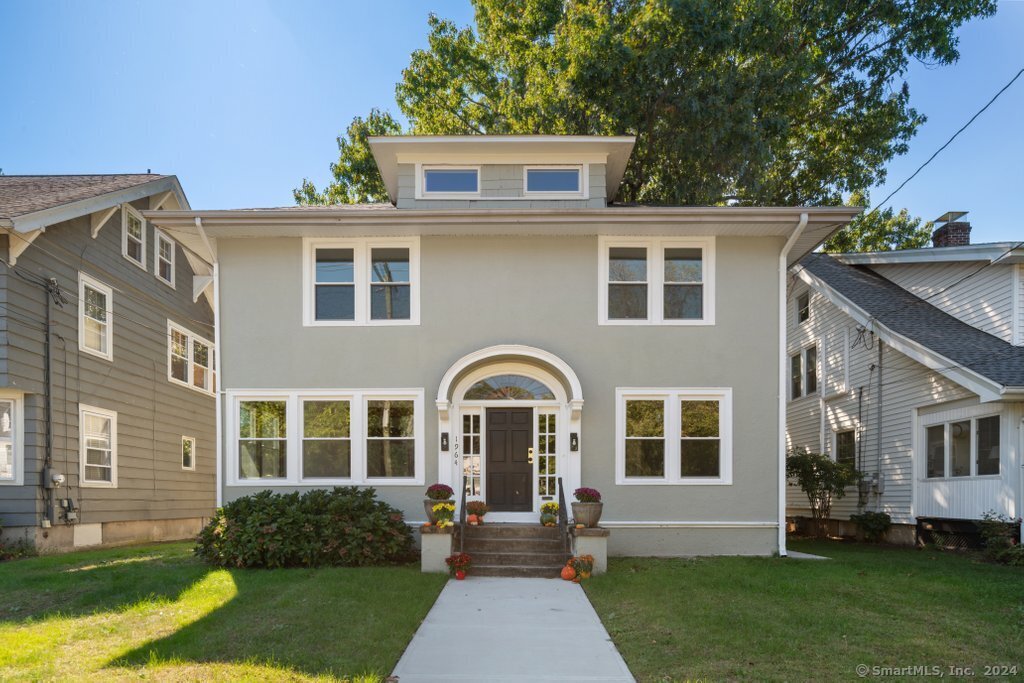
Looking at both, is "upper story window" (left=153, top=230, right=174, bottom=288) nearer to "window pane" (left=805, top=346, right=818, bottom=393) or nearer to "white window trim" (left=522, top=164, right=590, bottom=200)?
"white window trim" (left=522, top=164, right=590, bottom=200)

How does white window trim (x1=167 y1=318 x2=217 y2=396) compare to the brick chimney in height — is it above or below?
below

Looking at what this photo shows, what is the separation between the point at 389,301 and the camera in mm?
12562

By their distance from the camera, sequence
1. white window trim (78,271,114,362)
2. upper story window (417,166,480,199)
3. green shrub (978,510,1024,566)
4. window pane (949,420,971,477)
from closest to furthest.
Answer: green shrub (978,510,1024,566) < window pane (949,420,971,477) < upper story window (417,166,480,199) < white window trim (78,271,114,362)

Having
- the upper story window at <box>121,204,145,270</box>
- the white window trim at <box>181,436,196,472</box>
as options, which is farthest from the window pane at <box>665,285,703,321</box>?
the white window trim at <box>181,436,196,472</box>

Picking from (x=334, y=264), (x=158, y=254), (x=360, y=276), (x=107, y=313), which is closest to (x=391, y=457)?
(x=360, y=276)

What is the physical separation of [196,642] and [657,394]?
780 centimetres

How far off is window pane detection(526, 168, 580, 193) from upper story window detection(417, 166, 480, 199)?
3.06ft

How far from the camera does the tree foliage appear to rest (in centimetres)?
2547

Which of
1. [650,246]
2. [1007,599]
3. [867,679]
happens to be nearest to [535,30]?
[650,246]

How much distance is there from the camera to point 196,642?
6.48 meters

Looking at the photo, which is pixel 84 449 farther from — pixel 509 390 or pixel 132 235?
pixel 509 390

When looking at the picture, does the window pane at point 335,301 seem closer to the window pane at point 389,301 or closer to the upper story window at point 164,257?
the window pane at point 389,301

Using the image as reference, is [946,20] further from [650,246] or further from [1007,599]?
[1007,599]

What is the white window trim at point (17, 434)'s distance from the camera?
41.3 ft
